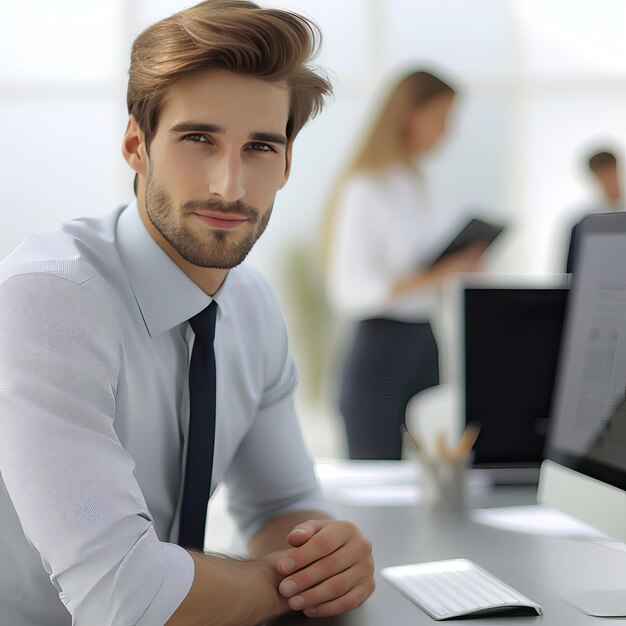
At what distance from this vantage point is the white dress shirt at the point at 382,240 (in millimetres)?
2898

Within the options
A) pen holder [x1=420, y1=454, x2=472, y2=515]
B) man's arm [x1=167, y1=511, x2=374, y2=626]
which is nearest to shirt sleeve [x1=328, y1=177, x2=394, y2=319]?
pen holder [x1=420, y1=454, x2=472, y2=515]

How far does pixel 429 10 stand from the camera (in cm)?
533

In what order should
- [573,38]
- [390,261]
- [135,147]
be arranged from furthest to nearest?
[573,38], [390,261], [135,147]

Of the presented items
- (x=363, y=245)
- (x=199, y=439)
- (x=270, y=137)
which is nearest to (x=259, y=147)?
(x=270, y=137)

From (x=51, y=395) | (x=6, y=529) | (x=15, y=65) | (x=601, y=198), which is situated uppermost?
(x=15, y=65)

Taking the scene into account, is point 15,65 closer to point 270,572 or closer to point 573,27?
point 573,27

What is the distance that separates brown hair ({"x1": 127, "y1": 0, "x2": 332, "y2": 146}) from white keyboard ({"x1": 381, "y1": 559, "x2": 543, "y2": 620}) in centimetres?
67

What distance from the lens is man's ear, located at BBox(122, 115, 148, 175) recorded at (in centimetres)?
134

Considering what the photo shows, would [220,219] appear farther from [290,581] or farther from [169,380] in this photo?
[290,581]

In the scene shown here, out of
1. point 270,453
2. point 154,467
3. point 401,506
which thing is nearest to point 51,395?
point 154,467

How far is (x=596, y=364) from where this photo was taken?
52.6 inches

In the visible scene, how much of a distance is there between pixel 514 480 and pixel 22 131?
410 centimetres

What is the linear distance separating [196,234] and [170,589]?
478mm

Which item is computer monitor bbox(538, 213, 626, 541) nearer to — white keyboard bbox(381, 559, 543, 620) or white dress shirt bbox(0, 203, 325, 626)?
white keyboard bbox(381, 559, 543, 620)
